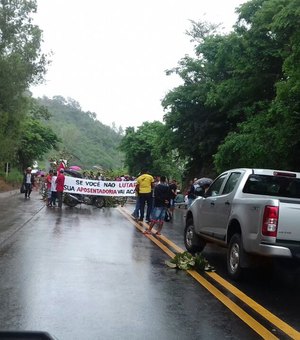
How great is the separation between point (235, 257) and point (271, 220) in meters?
1.29

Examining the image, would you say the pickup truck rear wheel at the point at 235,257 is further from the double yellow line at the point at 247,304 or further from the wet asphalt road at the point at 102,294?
the wet asphalt road at the point at 102,294

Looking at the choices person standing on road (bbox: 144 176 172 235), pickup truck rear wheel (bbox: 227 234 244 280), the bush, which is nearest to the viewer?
pickup truck rear wheel (bbox: 227 234 244 280)

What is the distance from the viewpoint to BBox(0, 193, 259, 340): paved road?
5.29 metres

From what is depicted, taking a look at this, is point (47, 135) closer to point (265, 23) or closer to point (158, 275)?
point (265, 23)

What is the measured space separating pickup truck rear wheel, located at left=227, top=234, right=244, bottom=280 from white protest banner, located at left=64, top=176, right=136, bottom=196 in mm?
15287

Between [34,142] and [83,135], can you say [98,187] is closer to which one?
[34,142]

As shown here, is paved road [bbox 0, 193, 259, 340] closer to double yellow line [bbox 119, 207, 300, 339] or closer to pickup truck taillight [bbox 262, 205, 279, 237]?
double yellow line [bbox 119, 207, 300, 339]

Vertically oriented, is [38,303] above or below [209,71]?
below

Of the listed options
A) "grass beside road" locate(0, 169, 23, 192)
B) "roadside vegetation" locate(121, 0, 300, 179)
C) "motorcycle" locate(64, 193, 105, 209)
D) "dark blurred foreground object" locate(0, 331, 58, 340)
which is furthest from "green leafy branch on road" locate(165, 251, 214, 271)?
"grass beside road" locate(0, 169, 23, 192)

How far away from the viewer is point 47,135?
5544 centimetres

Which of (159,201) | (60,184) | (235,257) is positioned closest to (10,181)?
(60,184)

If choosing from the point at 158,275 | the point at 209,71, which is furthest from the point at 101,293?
the point at 209,71

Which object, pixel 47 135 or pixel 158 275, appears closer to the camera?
pixel 158 275

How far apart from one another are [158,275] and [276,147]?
9.92m
